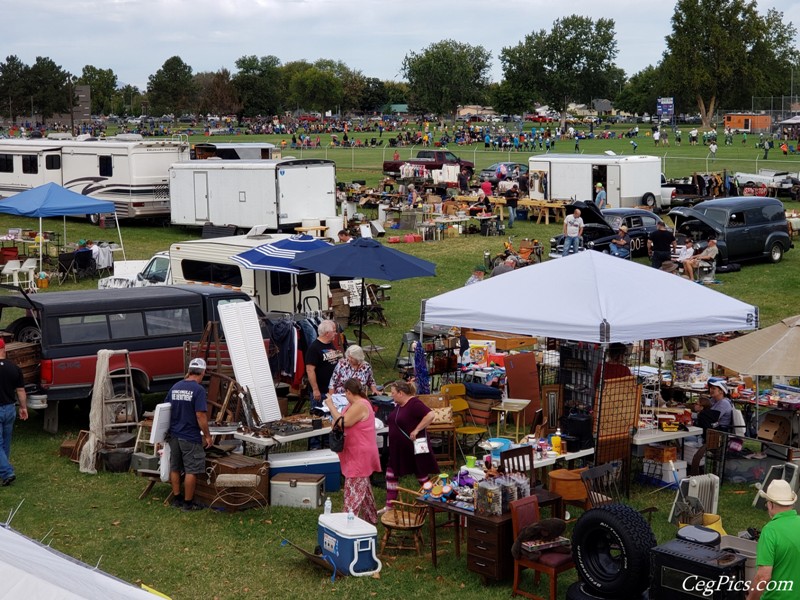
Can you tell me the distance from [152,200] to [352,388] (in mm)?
23367

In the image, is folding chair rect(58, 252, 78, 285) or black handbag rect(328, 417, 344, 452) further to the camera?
folding chair rect(58, 252, 78, 285)

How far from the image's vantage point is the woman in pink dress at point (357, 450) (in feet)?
28.9

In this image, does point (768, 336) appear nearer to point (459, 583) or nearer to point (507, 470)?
point (507, 470)

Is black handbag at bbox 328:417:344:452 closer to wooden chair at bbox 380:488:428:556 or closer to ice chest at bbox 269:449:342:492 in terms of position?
wooden chair at bbox 380:488:428:556

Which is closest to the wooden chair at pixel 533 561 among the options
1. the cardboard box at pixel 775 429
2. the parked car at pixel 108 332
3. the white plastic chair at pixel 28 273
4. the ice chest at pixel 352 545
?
the ice chest at pixel 352 545

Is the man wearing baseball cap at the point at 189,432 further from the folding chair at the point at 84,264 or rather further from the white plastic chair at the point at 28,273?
the folding chair at the point at 84,264

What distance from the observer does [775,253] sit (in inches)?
966

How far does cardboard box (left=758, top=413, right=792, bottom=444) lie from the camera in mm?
11383

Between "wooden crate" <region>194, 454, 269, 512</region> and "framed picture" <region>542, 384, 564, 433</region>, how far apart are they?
3425 mm

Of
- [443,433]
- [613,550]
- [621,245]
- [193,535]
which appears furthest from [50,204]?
[613,550]

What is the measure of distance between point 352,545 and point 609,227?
59.5 feet

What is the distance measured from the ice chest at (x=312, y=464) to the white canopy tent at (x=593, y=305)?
204 centimetres

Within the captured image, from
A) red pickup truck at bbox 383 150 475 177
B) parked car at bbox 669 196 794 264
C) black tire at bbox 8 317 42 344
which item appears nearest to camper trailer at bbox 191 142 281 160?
red pickup truck at bbox 383 150 475 177

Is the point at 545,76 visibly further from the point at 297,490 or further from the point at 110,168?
the point at 297,490
